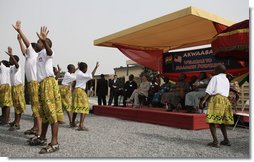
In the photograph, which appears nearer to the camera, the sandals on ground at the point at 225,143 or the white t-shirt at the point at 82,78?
the sandals on ground at the point at 225,143

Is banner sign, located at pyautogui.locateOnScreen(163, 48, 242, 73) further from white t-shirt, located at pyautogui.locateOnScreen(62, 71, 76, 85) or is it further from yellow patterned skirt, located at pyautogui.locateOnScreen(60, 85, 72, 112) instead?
yellow patterned skirt, located at pyautogui.locateOnScreen(60, 85, 72, 112)

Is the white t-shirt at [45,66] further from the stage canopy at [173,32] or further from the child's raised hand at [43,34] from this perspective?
the stage canopy at [173,32]

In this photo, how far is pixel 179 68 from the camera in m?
8.66

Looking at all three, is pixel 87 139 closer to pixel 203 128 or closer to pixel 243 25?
pixel 203 128

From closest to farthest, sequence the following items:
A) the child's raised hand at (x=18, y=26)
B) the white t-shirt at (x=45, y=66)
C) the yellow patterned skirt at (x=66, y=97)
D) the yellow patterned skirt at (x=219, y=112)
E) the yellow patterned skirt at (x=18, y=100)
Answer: the white t-shirt at (x=45, y=66)
the child's raised hand at (x=18, y=26)
the yellow patterned skirt at (x=219, y=112)
the yellow patterned skirt at (x=18, y=100)
the yellow patterned skirt at (x=66, y=97)

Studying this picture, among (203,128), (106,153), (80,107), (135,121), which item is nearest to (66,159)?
(106,153)

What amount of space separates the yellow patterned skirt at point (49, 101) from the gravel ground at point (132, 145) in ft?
1.47

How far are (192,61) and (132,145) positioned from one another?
198 inches

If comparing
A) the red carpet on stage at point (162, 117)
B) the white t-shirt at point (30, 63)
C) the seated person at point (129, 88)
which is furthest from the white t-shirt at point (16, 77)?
the seated person at point (129, 88)

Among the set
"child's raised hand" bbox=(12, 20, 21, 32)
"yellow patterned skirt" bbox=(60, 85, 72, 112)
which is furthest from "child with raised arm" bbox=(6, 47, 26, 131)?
"child's raised hand" bbox=(12, 20, 21, 32)

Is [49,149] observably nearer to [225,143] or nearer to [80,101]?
[80,101]

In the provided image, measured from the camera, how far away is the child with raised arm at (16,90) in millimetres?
4887

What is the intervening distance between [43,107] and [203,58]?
18.6ft

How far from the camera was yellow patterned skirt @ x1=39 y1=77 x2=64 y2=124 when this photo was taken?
3375 mm
